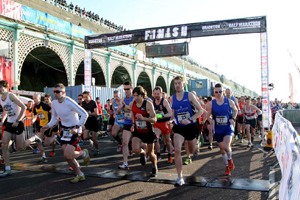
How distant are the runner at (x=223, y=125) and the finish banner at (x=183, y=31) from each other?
25.4ft

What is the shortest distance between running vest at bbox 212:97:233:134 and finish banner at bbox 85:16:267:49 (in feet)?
25.8

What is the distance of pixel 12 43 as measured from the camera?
14852 millimetres

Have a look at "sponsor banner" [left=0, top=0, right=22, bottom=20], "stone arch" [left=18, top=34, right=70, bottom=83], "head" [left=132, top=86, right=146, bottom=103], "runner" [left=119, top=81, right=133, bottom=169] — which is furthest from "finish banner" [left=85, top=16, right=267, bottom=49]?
"head" [left=132, top=86, right=146, bottom=103]

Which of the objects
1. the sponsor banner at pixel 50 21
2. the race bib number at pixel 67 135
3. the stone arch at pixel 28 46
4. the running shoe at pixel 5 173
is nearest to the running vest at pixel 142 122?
the race bib number at pixel 67 135

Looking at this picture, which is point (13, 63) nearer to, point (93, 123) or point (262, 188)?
point (93, 123)

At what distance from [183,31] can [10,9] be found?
9.63 meters

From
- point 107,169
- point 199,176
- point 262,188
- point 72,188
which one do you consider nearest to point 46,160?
point 107,169

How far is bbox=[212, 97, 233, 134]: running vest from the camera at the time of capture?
596 cm

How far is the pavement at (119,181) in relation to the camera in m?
4.50

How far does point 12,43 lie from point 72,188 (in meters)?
12.9

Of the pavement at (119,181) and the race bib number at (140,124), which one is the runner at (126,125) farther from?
the race bib number at (140,124)

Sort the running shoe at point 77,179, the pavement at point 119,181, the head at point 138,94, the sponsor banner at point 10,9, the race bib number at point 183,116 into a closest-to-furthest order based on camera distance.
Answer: the pavement at point 119,181 < the running shoe at point 77,179 < the race bib number at point 183,116 < the head at point 138,94 < the sponsor banner at point 10,9

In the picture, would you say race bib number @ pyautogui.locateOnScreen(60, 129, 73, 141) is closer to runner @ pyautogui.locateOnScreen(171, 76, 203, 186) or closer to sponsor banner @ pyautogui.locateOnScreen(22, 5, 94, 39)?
runner @ pyautogui.locateOnScreen(171, 76, 203, 186)

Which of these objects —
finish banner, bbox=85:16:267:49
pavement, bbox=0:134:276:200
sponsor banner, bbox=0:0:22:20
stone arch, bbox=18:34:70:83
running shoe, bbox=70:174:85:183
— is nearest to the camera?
pavement, bbox=0:134:276:200
